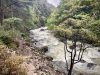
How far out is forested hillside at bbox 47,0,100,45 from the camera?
37.7ft

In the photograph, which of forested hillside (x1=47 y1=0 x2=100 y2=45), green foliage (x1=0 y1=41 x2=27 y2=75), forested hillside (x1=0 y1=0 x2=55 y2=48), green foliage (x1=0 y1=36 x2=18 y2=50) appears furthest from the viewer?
forested hillside (x1=0 y1=0 x2=55 y2=48)

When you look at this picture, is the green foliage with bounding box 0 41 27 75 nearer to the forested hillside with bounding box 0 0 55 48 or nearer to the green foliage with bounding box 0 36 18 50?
the green foliage with bounding box 0 36 18 50

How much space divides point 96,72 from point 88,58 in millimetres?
3534

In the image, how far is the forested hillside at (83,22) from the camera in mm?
11484

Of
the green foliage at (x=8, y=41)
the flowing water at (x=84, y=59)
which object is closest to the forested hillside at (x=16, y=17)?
the green foliage at (x=8, y=41)

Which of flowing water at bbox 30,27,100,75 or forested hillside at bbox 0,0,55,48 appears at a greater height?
forested hillside at bbox 0,0,55,48

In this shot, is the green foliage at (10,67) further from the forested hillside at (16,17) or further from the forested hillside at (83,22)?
the forested hillside at (16,17)

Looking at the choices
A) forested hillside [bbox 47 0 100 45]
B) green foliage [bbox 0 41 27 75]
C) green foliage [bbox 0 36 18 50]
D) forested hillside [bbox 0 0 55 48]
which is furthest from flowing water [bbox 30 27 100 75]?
green foliage [bbox 0 41 27 75]

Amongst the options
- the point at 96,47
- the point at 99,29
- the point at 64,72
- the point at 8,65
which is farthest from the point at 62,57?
the point at 8,65

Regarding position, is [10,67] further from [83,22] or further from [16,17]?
[16,17]

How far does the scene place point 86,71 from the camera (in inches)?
575

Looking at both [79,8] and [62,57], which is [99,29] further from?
[79,8]

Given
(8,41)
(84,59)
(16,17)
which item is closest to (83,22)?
(84,59)

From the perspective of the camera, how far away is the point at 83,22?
14.5 metres
